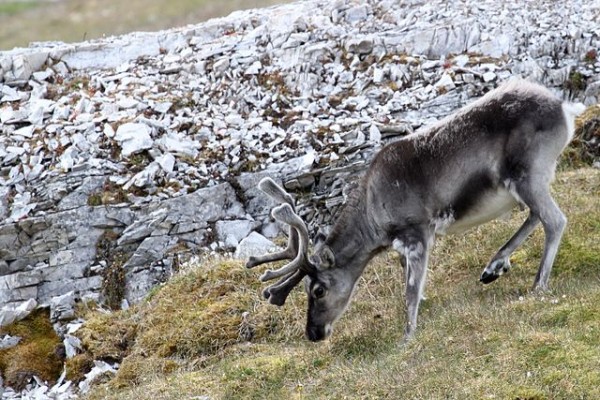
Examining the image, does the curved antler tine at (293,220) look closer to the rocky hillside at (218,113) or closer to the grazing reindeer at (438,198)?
the grazing reindeer at (438,198)

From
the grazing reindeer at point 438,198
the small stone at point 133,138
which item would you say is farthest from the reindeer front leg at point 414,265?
the small stone at point 133,138

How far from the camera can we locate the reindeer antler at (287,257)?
1385 centimetres

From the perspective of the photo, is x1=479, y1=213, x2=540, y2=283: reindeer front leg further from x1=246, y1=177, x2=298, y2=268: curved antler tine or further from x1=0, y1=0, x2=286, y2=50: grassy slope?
x1=0, y1=0, x2=286, y2=50: grassy slope

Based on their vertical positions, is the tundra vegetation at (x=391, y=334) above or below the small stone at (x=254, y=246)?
below

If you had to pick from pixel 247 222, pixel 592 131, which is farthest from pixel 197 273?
pixel 592 131

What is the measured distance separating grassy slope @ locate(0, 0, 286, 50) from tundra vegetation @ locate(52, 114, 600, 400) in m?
36.0

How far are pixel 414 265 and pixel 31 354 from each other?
21.9ft

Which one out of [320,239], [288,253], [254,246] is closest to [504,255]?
[320,239]

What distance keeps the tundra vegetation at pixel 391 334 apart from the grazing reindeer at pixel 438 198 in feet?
1.95

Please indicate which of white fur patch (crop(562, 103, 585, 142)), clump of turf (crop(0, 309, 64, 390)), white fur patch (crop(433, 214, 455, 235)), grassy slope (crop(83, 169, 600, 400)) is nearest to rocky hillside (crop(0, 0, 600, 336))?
clump of turf (crop(0, 309, 64, 390))

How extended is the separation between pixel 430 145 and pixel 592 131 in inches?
267

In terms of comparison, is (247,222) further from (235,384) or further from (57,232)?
(235,384)

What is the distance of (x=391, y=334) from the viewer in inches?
559

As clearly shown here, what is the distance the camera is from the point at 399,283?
1574 cm
